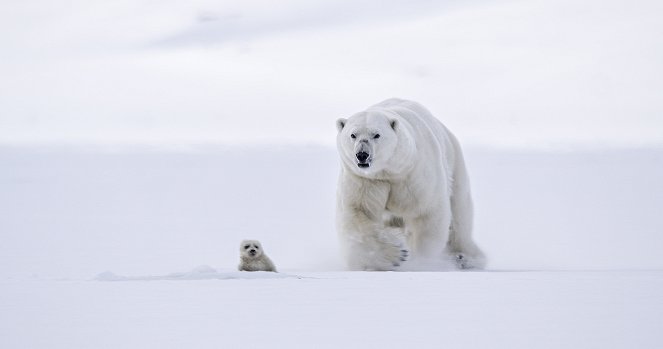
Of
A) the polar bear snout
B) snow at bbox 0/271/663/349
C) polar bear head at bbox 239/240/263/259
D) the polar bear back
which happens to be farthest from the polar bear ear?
snow at bbox 0/271/663/349

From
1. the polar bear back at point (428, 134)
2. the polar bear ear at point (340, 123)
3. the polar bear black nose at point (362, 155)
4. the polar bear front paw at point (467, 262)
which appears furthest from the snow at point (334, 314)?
the polar bear front paw at point (467, 262)

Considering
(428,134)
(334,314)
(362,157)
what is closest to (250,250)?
(362,157)

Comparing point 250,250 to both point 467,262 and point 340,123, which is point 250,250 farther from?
point 467,262

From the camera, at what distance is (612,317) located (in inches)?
130

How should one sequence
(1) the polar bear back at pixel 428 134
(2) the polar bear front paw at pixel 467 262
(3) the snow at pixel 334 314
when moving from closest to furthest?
(3) the snow at pixel 334 314 < (1) the polar bear back at pixel 428 134 < (2) the polar bear front paw at pixel 467 262

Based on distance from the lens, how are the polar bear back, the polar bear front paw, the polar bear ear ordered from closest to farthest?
1. the polar bear ear
2. the polar bear back
3. the polar bear front paw

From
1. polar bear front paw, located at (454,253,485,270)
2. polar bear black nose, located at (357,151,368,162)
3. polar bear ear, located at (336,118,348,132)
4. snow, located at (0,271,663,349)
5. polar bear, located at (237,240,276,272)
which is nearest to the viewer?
snow, located at (0,271,663,349)

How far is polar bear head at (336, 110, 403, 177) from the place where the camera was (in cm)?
646

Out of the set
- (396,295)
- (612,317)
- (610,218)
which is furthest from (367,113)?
(610,218)

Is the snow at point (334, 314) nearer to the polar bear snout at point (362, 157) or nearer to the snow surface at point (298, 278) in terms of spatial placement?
the snow surface at point (298, 278)

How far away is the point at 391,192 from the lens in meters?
6.96

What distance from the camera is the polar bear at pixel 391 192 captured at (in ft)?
21.8

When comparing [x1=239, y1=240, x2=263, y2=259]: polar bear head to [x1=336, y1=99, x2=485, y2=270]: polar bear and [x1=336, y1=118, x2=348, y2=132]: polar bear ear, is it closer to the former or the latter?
[x1=336, y1=99, x2=485, y2=270]: polar bear

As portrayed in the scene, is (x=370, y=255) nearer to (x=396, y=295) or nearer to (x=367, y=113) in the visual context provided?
(x=367, y=113)
